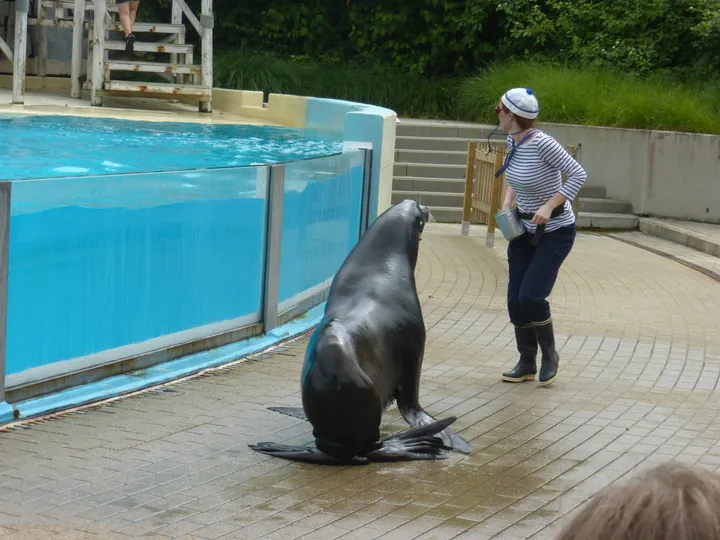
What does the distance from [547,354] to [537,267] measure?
597 millimetres

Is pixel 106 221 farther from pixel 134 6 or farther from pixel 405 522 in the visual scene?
pixel 134 6

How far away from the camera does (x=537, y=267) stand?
6430 millimetres

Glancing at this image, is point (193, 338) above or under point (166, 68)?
under

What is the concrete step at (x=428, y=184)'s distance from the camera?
50.2ft

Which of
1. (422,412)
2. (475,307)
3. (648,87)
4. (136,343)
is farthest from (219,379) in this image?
(648,87)

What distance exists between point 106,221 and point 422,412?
2.13 meters

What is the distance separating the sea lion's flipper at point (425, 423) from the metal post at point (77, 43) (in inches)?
535

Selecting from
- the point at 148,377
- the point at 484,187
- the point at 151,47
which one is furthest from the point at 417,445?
the point at 151,47

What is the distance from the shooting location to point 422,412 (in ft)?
17.9

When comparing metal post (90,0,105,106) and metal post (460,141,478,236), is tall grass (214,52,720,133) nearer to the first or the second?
metal post (460,141,478,236)

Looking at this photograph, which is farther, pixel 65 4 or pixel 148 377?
pixel 65 4

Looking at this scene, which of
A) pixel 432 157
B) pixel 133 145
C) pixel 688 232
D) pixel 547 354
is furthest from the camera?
pixel 432 157

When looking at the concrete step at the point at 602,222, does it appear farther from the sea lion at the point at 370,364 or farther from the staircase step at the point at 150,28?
the sea lion at the point at 370,364

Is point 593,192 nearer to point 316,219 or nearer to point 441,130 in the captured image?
point 441,130
